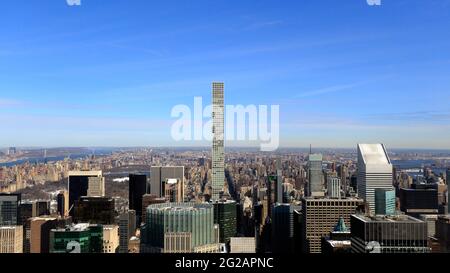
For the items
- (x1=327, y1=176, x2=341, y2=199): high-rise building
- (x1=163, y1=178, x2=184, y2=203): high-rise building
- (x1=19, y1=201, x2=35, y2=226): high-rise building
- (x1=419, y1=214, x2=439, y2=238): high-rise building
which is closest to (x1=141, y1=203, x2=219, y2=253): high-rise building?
(x1=163, y1=178, x2=184, y2=203): high-rise building

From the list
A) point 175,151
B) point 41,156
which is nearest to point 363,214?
point 175,151

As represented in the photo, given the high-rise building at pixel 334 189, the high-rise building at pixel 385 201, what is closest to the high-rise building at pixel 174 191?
the high-rise building at pixel 334 189

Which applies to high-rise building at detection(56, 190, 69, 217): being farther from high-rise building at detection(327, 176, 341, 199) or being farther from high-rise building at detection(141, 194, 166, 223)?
high-rise building at detection(327, 176, 341, 199)

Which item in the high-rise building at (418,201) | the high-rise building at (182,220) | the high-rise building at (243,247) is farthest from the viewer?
the high-rise building at (182,220)

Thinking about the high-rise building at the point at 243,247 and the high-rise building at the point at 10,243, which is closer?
the high-rise building at the point at 243,247

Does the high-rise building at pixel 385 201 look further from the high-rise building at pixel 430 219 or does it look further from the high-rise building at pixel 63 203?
the high-rise building at pixel 63 203

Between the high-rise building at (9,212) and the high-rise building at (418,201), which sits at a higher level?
the high-rise building at (418,201)

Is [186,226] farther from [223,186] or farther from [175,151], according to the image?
[175,151]
